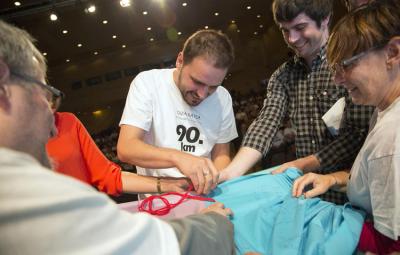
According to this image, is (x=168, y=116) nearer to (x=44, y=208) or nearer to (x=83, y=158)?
(x=83, y=158)

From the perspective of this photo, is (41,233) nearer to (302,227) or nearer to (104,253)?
(104,253)

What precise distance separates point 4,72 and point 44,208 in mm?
419

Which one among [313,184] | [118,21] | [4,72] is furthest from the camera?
[118,21]

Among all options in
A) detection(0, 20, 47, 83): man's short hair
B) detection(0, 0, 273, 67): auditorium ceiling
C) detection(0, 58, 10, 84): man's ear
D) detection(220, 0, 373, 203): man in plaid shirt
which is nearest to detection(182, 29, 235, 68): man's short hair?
detection(220, 0, 373, 203): man in plaid shirt

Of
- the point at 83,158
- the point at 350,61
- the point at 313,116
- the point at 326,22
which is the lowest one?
the point at 83,158

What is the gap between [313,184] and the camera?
1354 millimetres

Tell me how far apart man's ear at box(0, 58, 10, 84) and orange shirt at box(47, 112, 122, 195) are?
93cm

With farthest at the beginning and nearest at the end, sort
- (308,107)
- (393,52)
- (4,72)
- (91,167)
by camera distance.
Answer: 1. (308,107)
2. (91,167)
3. (393,52)
4. (4,72)

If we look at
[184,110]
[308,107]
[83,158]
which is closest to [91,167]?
[83,158]

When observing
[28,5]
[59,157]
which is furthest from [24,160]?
[28,5]

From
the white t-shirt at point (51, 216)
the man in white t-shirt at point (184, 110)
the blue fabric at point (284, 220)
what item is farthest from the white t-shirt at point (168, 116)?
the white t-shirt at point (51, 216)

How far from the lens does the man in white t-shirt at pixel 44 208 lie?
46 cm

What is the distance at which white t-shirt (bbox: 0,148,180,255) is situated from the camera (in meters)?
0.46

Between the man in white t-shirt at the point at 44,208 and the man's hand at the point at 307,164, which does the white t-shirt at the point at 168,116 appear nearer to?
the man's hand at the point at 307,164
